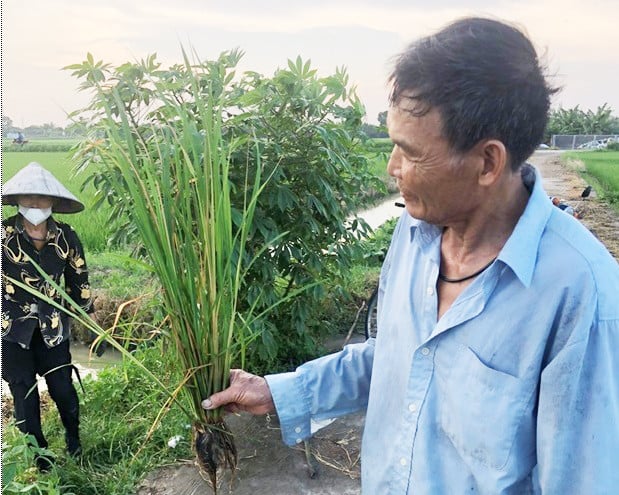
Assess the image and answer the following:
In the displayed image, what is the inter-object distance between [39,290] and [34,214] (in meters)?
0.39

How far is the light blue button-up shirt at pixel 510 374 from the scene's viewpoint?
91 cm

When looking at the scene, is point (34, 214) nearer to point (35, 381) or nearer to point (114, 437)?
point (35, 381)

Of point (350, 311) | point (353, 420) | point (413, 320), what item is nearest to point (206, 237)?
point (413, 320)

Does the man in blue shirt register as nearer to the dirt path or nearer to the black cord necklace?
the black cord necklace

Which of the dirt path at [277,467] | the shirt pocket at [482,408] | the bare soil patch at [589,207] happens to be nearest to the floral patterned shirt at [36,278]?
the dirt path at [277,467]

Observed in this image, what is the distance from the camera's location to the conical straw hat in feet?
9.70

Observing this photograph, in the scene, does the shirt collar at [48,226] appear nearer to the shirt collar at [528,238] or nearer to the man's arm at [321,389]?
the man's arm at [321,389]

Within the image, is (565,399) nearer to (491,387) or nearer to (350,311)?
(491,387)

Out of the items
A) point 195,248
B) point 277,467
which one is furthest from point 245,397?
point 277,467

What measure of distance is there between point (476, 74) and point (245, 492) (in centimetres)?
236

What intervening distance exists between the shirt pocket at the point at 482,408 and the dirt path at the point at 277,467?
1907 millimetres

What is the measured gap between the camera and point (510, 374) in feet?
3.19

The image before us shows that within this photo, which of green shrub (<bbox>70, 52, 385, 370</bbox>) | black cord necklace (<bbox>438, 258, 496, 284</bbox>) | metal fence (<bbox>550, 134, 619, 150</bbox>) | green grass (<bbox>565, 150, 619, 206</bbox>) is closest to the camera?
black cord necklace (<bbox>438, 258, 496, 284</bbox>)

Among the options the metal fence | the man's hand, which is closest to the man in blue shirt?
the man's hand
